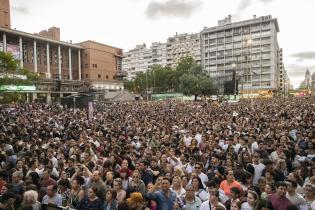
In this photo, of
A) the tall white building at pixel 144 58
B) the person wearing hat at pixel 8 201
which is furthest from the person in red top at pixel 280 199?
the tall white building at pixel 144 58

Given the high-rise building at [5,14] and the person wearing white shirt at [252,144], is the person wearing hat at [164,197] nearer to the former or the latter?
the person wearing white shirt at [252,144]

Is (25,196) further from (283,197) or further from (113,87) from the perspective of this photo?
(113,87)

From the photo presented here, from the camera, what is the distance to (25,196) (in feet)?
17.5

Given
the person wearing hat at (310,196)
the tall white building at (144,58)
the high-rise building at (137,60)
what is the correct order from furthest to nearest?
the high-rise building at (137,60), the tall white building at (144,58), the person wearing hat at (310,196)

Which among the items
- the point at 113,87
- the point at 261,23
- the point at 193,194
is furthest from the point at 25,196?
the point at 261,23

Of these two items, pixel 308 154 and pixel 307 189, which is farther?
pixel 308 154

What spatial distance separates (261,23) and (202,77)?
45845 mm

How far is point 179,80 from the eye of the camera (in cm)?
8106

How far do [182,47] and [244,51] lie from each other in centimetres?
3025

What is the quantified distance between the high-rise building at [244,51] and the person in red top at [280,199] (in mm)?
90948

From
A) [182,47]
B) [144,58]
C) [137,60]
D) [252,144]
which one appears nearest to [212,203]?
[252,144]

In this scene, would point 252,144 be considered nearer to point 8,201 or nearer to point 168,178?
point 168,178

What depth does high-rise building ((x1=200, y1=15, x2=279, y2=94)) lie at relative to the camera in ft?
329

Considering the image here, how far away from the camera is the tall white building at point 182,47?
125m
